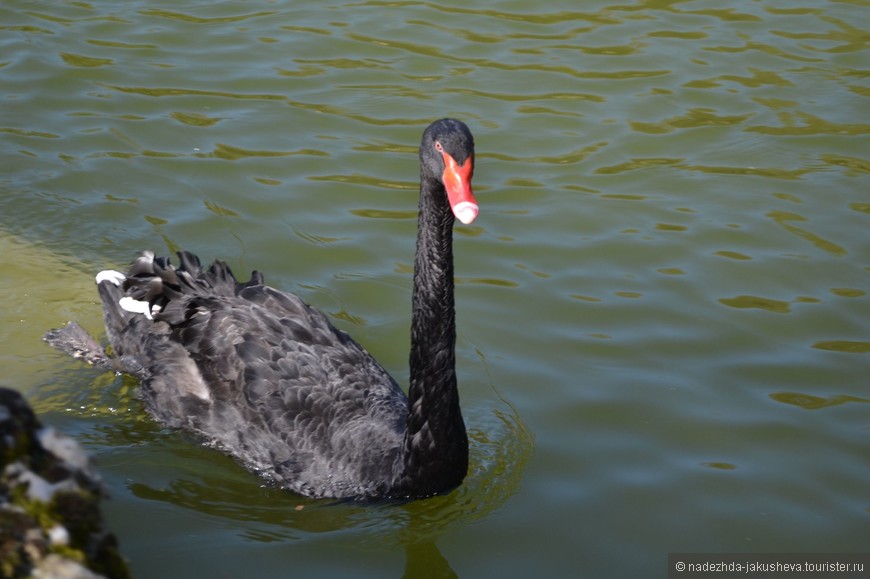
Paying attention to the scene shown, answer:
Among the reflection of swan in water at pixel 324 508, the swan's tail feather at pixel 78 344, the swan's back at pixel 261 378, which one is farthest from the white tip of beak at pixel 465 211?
the swan's tail feather at pixel 78 344

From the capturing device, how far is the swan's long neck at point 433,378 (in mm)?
4691

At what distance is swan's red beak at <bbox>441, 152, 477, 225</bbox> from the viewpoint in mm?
4160

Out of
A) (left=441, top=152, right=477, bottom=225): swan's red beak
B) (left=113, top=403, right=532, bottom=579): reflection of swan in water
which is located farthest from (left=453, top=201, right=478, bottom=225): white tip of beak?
(left=113, top=403, right=532, bottom=579): reflection of swan in water

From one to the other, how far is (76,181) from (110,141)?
2.20 feet

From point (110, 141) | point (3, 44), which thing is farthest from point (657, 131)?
point (3, 44)

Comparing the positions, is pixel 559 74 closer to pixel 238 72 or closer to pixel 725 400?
pixel 238 72

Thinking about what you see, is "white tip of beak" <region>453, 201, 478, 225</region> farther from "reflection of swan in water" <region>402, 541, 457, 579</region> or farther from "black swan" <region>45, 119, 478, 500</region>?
"reflection of swan in water" <region>402, 541, 457, 579</region>

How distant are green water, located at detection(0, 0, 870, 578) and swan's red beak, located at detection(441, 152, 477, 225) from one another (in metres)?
1.62

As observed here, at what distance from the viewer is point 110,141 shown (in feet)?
28.1

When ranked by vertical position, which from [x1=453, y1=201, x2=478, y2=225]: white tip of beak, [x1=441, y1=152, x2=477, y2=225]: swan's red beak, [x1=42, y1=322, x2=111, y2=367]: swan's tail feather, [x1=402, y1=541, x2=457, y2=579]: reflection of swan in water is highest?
[x1=441, y1=152, x2=477, y2=225]: swan's red beak

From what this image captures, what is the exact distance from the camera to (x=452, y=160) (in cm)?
432

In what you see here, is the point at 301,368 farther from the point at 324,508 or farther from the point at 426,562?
the point at 426,562

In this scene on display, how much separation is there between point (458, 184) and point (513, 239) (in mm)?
3185

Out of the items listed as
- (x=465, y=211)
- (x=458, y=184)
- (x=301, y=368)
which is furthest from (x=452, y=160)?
(x=301, y=368)
